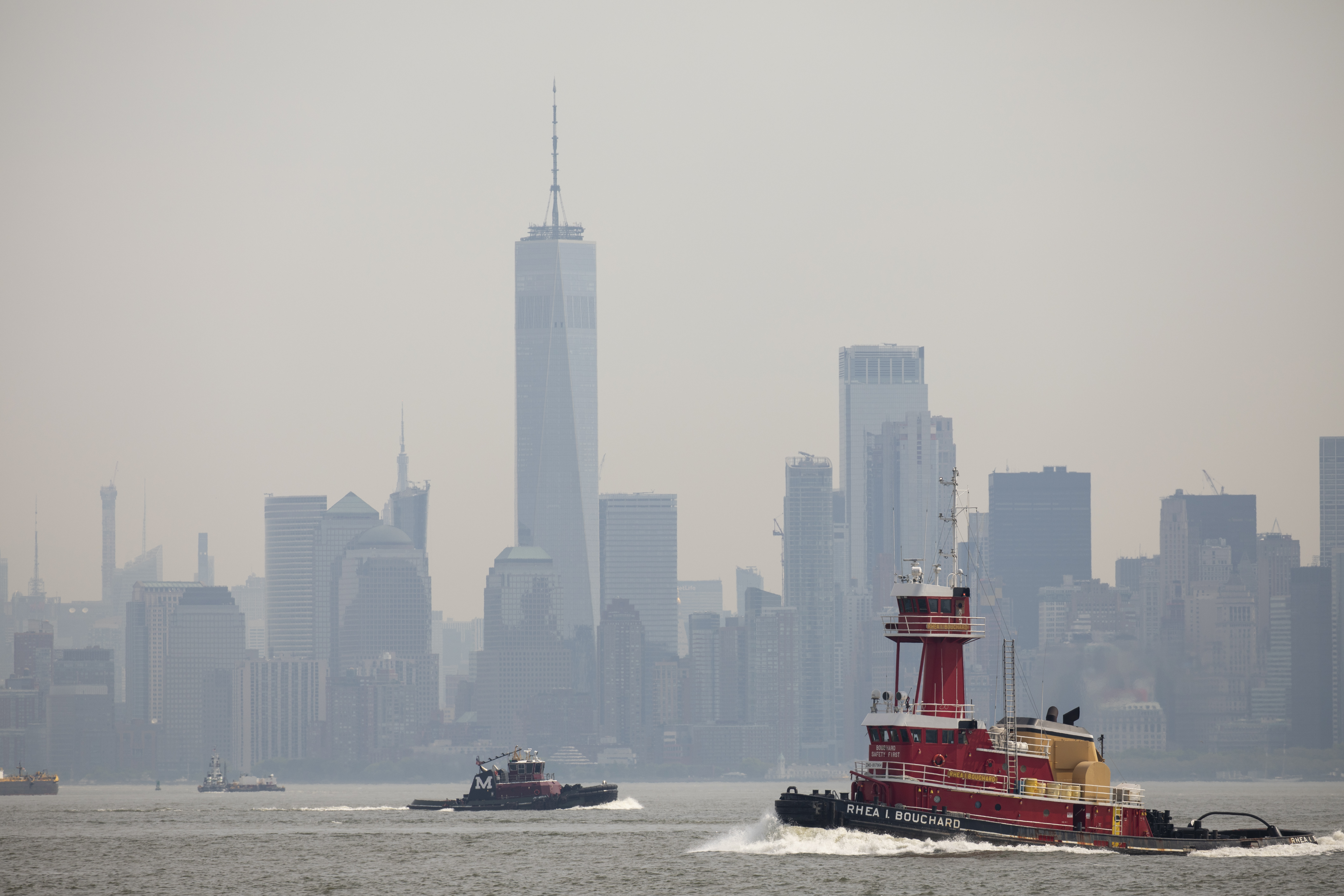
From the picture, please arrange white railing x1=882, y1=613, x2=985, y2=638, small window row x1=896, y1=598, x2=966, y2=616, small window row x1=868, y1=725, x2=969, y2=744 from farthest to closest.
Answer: small window row x1=896, y1=598, x2=966, y2=616
white railing x1=882, y1=613, x2=985, y2=638
small window row x1=868, y1=725, x2=969, y2=744

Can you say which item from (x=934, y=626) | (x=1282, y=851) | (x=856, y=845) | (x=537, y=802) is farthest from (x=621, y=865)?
(x=537, y=802)

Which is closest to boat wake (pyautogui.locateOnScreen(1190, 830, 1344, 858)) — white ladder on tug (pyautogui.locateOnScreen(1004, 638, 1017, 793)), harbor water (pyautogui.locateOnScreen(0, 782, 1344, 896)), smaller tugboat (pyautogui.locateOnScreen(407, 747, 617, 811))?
harbor water (pyautogui.locateOnScreen(0, 782, 1344, 896))

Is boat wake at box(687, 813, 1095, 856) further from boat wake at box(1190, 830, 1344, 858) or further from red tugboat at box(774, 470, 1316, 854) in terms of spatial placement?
boat wake at box(1190, 830, 1344, 858)

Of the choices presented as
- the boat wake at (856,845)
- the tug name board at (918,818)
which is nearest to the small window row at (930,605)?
the tug name board at (918,818)

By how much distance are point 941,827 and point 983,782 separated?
342cm

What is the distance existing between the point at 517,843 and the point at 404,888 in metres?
30.9

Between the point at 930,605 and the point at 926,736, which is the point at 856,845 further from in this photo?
the point at 930,605

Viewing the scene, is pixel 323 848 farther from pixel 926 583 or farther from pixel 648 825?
pixel 926 583

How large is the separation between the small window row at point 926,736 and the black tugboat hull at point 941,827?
3.26 metres

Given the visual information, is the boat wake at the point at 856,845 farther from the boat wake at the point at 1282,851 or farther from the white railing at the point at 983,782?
the boat wake at the point at 1282,851

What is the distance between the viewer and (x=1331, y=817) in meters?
197

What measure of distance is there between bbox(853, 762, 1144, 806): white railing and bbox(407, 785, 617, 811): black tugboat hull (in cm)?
8031

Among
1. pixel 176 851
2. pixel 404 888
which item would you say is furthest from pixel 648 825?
pixel 404 888

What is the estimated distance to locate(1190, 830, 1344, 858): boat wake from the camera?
110m
